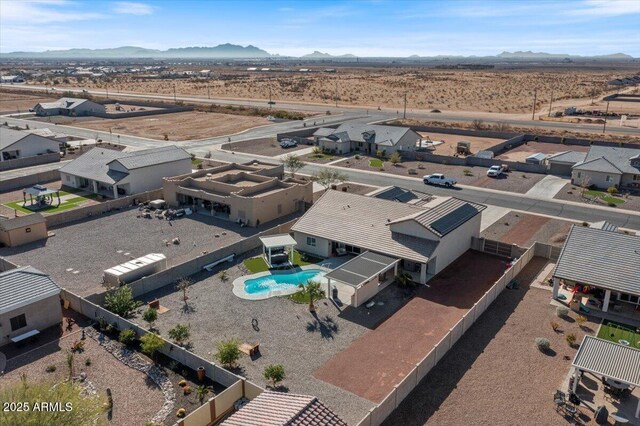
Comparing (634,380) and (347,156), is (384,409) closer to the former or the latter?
(634,380)

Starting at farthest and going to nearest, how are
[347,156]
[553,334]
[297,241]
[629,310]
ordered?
1. [347,156]
2. [297,241]
3. [629,310]
4. [553,334]

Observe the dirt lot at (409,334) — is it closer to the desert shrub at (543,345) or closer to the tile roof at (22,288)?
the desert shrub at (543,345)

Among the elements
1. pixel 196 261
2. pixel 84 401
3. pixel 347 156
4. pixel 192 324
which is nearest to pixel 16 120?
pixel 347 156

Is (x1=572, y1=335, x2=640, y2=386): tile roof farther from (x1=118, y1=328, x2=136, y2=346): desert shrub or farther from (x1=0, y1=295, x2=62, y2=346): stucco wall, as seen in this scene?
(x1=0, y1=295, x2=62, y2=346): stucco wall

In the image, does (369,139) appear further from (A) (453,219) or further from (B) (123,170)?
(A) (453,219)

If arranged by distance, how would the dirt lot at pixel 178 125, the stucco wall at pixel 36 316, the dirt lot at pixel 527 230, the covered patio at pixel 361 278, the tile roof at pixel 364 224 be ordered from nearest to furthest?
the stucco wall at pixel 36 316 → the covered patio at pixel 361 278 → the tile roof at pixel 364 224 → the dirt lot at pixel 527 230 → the dirt lot at pixel 178 125

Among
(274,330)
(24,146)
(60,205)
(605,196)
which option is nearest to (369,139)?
(605,196)

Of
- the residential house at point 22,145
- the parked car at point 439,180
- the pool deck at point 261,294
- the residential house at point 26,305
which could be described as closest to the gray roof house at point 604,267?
the pool deck at point 261,294
